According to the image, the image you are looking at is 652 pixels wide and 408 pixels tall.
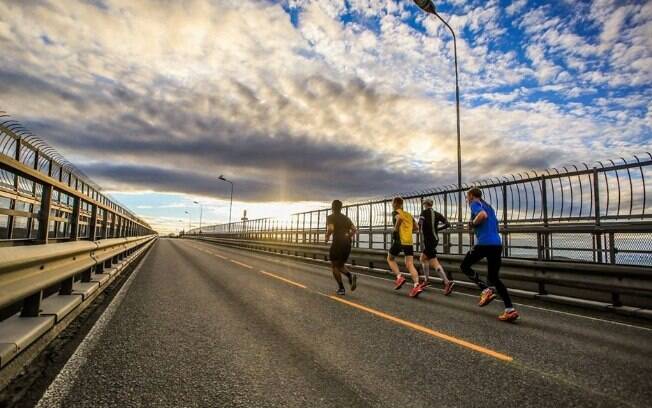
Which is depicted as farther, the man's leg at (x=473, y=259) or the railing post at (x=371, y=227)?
the railing post at (x=371, y=227)

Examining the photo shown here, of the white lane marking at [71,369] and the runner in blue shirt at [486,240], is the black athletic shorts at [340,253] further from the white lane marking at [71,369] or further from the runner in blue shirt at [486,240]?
the white lane marking at [71,369]

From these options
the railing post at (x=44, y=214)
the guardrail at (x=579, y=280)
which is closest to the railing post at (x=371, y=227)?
the guardrail at (x=579, y=280)

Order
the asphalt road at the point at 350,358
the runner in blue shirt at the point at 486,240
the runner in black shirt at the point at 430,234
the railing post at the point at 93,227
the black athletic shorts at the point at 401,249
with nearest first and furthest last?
the asphalt road at the point at 350,358
the runner in blue shirt at the point at 486,240
the railing post at the point at 93,227
the runner in black shirt at the point at 430,234
the black athletic shorts at the point at 401,249

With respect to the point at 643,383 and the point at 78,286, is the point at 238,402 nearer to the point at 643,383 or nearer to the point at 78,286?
the point at 643,383

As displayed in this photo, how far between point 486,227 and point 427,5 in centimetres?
1182

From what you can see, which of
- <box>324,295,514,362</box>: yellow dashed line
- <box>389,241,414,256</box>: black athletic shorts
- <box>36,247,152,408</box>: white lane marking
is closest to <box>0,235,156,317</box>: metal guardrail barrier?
<box>36,247,152,408</box>: white lane marking

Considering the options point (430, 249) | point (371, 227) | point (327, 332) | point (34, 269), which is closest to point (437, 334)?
point (327, 332)

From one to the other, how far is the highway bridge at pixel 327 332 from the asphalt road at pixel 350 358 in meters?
0.02

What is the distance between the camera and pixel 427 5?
14.8 metres

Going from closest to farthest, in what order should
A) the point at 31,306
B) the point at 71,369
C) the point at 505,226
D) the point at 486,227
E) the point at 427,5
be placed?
1. the point at 71,369
2. the point at 31,306
3. the point at 486,227
4. the point at 505,226
5. the point at 427,5

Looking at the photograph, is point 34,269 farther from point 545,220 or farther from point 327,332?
point 545,220

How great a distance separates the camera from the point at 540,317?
239 inches

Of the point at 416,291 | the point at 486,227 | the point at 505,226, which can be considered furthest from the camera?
the point at 505,226

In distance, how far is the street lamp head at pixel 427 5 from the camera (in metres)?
14.7
